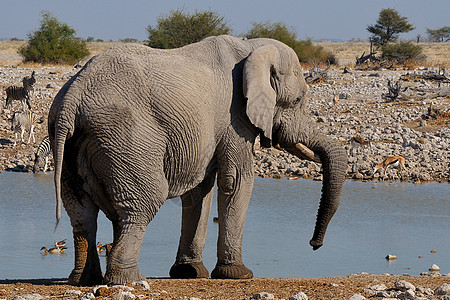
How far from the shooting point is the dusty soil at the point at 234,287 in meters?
5.63

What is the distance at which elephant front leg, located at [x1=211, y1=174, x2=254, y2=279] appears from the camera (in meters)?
6.80

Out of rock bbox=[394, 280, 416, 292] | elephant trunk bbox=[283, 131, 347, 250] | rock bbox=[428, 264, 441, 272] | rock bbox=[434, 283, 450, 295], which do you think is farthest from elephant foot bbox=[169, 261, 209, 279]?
rock bbox=[428, 264, 441, 272]

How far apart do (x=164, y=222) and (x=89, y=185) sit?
544 centimetres

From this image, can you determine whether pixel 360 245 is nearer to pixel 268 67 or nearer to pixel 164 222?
pixel 164 222

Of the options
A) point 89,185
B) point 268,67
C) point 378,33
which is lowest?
point 89,185

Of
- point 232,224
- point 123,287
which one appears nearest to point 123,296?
point 123,287

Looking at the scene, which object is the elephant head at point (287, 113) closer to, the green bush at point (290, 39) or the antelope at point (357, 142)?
the antelope at point (357, 142)

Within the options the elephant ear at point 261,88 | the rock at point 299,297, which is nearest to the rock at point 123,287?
the rock at point 299,297

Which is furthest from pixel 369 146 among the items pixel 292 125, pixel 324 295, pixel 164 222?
pixel 324 295

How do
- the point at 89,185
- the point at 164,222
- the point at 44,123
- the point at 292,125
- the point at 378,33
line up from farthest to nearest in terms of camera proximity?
the point at 378,33 < the point at 44,123 < the point at 164,222 < the point at 292,125 < the point at 89,185

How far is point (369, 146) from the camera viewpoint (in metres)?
16.6

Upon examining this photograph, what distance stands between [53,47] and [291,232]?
A: 27.6m

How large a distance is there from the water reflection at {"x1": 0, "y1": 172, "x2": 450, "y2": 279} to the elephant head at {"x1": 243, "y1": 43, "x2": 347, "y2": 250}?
1501 millimetres

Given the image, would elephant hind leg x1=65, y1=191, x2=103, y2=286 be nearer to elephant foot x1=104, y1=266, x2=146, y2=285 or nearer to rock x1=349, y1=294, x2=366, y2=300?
elephant foot x1=104, y1=266, x2=146, y2=285
